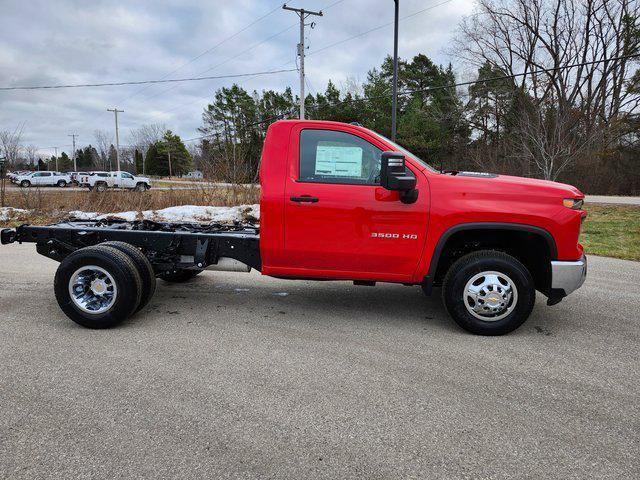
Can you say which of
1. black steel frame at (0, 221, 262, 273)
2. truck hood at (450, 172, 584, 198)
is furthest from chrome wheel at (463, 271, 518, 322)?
black steel frame at (0, 221, 262, 273)

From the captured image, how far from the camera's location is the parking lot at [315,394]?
7.67 feet

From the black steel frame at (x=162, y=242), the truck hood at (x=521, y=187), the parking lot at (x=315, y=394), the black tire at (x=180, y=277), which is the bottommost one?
the parking lot at (x=315, y=394)

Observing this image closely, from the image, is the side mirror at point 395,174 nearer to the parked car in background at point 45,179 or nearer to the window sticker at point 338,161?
the window sticker at point 338,161

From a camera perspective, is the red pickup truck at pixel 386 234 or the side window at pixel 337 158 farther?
the side window at pixel 337 158

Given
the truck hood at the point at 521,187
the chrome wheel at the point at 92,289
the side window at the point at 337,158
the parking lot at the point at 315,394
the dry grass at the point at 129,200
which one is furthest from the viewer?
the dry grass at the point at 129,200

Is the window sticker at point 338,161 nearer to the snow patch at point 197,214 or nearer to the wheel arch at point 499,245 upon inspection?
the wheel arch at point 499,245

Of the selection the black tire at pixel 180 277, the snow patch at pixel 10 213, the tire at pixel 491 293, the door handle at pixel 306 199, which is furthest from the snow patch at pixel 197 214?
the tire at pixel 491 293

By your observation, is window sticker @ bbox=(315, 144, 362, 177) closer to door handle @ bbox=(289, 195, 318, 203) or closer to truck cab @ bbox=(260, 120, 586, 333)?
truck cab @ bbox=(260, 120, 586, 333)

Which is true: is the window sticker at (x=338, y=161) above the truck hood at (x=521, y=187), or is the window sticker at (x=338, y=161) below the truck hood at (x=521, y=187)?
above

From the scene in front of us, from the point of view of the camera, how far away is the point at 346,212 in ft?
13.5

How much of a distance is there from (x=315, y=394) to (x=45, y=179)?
166 feet

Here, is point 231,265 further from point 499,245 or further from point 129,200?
point 129,200

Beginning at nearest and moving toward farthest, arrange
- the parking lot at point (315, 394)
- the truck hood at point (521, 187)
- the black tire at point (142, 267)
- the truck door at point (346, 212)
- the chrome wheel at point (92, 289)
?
the parking lot at point (315, 394)
the truck hood at point (521, 187)
the truck door at point (346, 212)
the chrome wheel at point (92, 289)
the black tire at point (142, 267)

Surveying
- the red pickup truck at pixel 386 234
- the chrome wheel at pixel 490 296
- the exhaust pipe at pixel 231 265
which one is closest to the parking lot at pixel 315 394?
the chrome wheel at pixel 490 296
